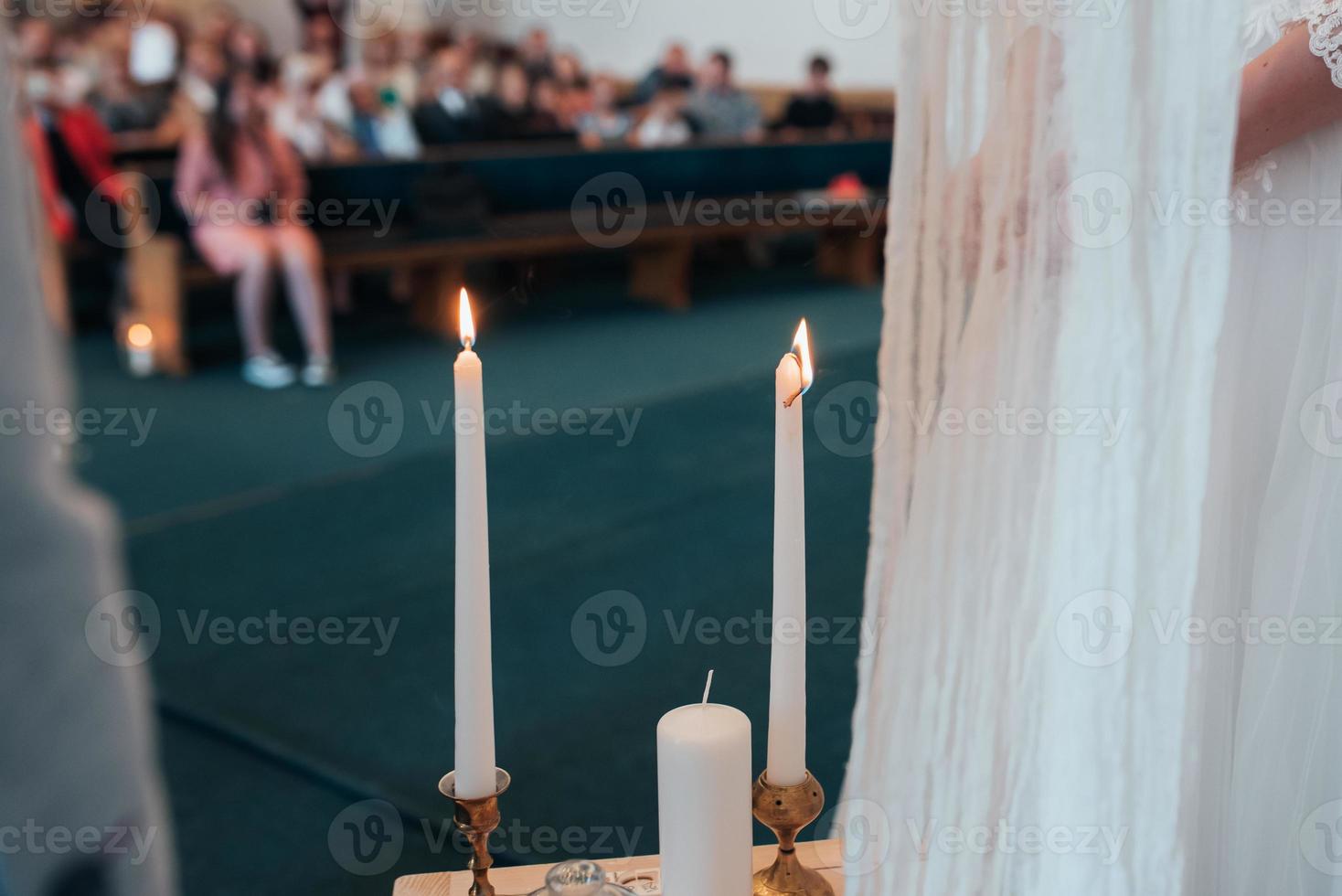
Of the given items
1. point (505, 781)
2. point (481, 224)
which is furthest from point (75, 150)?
point (505, 781)

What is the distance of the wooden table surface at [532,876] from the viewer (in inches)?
26.9

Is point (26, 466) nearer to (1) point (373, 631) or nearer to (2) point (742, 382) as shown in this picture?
(1) point (373, 631)

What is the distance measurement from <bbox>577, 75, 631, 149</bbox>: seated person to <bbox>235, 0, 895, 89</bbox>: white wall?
0.41 m

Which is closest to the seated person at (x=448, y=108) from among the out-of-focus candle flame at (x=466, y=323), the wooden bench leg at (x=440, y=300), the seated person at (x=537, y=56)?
the seated person at (x=537, y=56)

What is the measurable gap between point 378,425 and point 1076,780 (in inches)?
115

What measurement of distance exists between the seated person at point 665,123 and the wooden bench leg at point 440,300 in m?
1.76

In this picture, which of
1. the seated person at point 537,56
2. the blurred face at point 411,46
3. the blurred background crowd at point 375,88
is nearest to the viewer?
the blurred background crowd at point 375,88

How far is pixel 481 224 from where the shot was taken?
4102mm

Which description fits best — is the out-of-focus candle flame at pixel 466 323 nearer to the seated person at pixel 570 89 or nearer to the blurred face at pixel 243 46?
the blurred face at pixel 243 46

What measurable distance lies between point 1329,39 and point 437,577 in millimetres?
1778

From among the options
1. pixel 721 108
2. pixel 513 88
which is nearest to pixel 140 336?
pixel 513 88

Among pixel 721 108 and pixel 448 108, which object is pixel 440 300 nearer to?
pixel 448 108

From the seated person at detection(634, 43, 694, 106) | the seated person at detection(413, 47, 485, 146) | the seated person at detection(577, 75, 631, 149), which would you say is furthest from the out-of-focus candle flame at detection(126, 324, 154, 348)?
the seated person at detection(634, 43, 694, 106)

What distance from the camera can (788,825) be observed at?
0.59 meters
